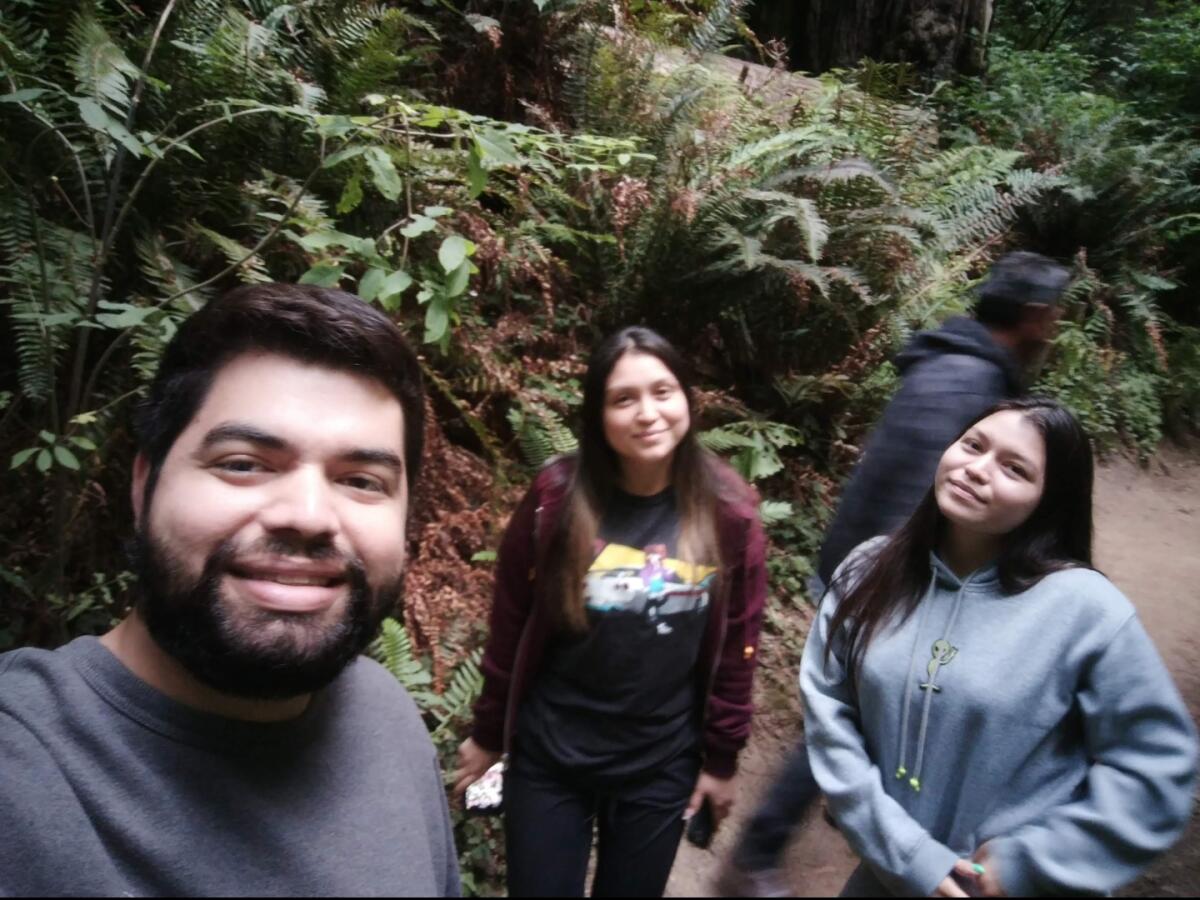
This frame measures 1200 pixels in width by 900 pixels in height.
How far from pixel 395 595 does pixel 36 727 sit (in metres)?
0.44

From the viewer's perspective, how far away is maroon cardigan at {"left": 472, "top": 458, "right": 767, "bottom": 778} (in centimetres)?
185

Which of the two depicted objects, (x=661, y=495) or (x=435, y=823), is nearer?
(x=435, y=823)

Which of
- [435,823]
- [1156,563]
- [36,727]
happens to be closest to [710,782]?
[435,823]

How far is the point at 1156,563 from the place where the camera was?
4555 millimetres

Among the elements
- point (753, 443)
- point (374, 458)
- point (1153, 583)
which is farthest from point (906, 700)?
point (1153, 583)

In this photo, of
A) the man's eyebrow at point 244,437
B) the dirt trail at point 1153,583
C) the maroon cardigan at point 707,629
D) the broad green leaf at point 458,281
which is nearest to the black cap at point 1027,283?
the maroon cardigan at point 707,629

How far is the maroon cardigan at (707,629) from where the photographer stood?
185 centimetres

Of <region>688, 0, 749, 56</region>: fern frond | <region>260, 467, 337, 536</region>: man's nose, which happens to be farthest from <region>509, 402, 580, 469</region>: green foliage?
<region>688, 0, 749, 56</region>: fern frond

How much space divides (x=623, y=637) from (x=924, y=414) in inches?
42.2

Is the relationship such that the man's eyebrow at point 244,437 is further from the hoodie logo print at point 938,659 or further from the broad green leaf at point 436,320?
the hoodie logo print at point 938,659

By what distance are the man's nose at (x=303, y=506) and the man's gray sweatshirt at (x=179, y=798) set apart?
283 mm

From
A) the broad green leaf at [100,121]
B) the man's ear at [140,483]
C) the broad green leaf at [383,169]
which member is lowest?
the man's ear at [140,483]

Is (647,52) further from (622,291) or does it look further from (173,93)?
(173,93)

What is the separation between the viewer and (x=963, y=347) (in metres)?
2.09
